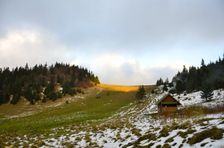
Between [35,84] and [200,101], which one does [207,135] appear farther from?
[35,84]

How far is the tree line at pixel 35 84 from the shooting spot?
4040 inches

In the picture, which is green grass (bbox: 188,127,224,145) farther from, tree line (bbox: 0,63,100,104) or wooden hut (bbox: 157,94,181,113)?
tree line (bbox: 0,63,100,104)

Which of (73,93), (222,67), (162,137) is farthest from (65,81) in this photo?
(162,137)

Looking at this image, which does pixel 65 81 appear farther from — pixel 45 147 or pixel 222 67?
pixel 45 147

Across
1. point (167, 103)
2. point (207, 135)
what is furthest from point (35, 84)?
point (207, 135)

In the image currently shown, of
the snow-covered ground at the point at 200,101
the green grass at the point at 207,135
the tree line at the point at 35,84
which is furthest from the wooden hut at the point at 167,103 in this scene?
the tree line at the point at 35,84

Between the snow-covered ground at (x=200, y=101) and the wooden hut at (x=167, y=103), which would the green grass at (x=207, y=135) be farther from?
the wooden hut at (x=167, y=103)

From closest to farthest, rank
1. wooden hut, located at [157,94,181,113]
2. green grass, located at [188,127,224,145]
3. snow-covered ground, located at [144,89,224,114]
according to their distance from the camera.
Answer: green grass, located at [188,127,224,145] → snow-covered ground, located at [144,89,224,114] → wooden hut, located at [157,94,181,113]

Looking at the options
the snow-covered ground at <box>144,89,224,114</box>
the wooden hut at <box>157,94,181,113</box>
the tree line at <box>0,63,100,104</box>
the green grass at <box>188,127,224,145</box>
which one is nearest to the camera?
the green grass at <box>188,127,224,145</box>

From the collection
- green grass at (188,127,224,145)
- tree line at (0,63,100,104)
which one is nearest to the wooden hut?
green grass at (188,127,224,145)

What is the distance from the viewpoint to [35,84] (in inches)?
4318

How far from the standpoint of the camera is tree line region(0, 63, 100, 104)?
10262 cm

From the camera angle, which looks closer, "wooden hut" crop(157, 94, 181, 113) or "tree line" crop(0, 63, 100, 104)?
"wooden hut" crop(157, 94, 181, 113)

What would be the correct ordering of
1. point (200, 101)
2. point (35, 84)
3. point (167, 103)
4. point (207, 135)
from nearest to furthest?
point (207, 135)
point (167, 103)
point (200, 101)
point (35, 84)
